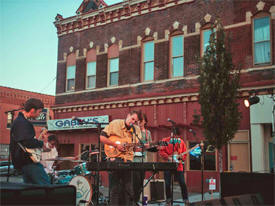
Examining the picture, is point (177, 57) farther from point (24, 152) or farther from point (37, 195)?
point (37, 195)

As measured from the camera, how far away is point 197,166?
46.1ft

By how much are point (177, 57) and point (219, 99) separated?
5.20m

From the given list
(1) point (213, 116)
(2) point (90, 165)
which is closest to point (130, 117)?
(2) point (90, 165)

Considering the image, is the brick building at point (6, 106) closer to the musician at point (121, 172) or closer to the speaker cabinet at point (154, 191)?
the speaker cabinet at point (154, 191)

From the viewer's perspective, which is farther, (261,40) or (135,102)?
(135,102)

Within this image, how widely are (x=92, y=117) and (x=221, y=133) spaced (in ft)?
27.3

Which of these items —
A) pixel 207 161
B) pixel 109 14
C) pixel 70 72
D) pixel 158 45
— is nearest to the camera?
pixel 207 161

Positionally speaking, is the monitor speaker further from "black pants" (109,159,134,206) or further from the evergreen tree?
the evergreen tree

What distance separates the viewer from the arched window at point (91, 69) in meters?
18.8

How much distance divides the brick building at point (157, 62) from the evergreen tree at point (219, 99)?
152 cm

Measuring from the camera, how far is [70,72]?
20.0 metres

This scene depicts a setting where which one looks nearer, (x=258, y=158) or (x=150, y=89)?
(x=258, y=158)

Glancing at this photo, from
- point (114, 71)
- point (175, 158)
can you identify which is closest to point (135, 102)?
point (114, 71)

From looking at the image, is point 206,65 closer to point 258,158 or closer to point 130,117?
point 258,158
